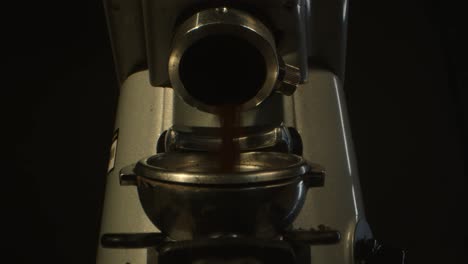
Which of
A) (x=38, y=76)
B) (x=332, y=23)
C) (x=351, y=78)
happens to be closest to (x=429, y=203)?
(x=351, y=78)

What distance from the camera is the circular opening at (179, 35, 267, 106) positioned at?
1.08 ft

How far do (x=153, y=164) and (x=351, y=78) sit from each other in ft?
2.66

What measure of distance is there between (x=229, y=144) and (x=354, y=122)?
28.5 inches

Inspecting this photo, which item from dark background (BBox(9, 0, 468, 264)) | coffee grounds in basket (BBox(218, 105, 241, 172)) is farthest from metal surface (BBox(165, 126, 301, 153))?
dark background (BBox(9, 0, 468, 264))

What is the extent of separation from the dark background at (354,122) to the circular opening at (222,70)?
2.42ft

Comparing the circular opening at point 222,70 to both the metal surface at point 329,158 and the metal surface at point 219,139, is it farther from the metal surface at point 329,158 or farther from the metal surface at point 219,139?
the metal surface at point 329,158

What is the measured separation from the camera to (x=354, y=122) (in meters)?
1.05

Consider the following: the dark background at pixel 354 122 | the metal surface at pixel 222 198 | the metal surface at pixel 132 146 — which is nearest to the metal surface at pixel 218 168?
the metal surface at pixel 222 198

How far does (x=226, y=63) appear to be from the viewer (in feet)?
1.09

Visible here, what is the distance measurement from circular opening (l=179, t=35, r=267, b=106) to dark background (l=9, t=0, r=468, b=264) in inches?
29.1

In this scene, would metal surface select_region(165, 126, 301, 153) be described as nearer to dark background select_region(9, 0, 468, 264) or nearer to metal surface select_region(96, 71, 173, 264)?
metal surface select_region(96, 71, 173, 264)

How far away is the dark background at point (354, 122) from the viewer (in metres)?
1.00

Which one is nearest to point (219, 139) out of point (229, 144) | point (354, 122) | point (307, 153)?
point (229, 144)

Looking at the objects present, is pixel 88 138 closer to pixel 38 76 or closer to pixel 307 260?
pixel 38 76
